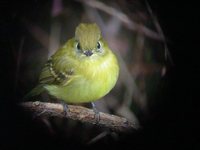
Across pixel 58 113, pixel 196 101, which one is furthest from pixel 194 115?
pixel 58 113

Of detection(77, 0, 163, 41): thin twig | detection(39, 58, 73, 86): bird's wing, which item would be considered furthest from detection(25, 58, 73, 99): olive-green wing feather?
detection(77, 0, 163, 41): thin twig

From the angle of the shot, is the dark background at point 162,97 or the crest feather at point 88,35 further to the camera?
the dark background at point 162,97

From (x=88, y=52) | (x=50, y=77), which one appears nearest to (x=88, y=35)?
(x=88, y=52)

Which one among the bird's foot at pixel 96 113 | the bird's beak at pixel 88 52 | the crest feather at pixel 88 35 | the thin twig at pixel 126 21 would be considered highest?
the thin twig at pixel 126 21

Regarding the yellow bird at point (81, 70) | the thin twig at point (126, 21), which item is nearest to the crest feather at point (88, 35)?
the yellow bird at point (81, 70)

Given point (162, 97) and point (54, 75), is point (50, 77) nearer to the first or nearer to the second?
point (54, 75)

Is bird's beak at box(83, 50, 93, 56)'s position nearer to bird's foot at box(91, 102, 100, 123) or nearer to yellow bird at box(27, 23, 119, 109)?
yellow bird at box(27, 23, 119, 109)

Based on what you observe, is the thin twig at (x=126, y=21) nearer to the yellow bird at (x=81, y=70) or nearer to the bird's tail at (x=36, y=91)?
the yellow bird at (x=81, y=70)
